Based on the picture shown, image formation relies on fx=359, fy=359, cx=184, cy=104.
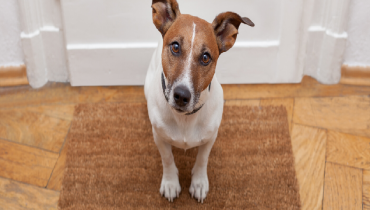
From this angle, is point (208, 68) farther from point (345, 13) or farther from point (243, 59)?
point (345, 13)

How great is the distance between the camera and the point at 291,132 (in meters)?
2.18

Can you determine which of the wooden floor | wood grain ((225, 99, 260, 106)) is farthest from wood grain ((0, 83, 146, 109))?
wood grain ((225, 99, 260, 106))

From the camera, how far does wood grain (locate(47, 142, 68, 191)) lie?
191 cm

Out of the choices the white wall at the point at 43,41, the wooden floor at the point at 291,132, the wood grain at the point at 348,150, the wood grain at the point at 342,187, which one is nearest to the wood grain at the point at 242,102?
the wooden floor at the point at 291,132

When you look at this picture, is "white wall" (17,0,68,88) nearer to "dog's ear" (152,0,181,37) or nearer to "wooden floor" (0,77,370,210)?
"wooden floor" (0,77,370,210)

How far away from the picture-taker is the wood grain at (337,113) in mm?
2229

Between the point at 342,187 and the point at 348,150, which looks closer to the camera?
the point at 342,187

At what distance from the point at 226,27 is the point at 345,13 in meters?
1.20

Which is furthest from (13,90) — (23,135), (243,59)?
(243,59)

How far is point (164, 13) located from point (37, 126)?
122 centimetres

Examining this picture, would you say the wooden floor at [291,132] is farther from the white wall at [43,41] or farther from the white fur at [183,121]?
the white fur at [183,121]

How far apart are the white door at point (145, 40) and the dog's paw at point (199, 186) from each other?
0.84m

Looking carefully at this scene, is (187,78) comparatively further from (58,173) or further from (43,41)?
(43,41)

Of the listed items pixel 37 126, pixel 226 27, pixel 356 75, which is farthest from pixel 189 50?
pixel 356 75
